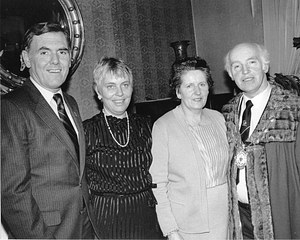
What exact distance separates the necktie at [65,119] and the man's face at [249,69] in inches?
47.7

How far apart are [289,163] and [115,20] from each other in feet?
10.4

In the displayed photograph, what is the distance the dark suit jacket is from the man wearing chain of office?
107 centimetres

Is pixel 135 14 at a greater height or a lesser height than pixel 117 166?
greater

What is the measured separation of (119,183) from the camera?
209cm

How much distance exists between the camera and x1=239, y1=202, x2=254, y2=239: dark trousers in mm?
2220

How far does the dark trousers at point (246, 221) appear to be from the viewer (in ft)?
7.28

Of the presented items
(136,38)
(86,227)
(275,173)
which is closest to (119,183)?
(86,227)

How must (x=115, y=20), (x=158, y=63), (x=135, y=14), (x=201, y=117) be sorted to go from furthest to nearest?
(x=158, y=63) → (x=135, y=14) → (x=115, y=20) → (x=201, y=117)

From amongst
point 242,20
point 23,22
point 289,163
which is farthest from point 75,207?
point 242,20

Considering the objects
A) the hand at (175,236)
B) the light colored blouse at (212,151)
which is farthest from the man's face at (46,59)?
the hand at (175,236)

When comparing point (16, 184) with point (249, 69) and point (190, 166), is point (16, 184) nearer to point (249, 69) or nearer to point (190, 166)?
point (190, 166)

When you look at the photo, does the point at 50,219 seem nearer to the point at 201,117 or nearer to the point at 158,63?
the point at 201,117

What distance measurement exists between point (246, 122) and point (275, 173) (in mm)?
411

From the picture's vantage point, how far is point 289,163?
79.5 inches
